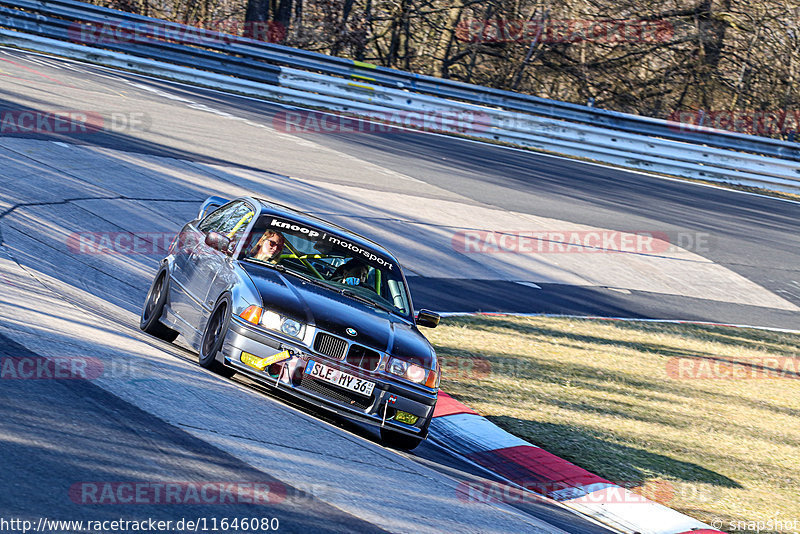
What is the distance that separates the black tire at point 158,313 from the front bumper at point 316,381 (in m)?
1.75

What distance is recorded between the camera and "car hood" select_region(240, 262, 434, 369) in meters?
7.25

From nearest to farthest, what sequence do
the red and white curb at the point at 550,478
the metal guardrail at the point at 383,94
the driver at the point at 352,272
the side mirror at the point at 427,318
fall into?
the red and white curb at the point at 550,478 < the side mirror at the point at 427,318 < the driver at the point at 352,272 < the metal guardrail at the point at 383,94

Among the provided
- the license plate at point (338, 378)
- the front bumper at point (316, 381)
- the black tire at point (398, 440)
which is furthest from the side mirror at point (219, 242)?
the black tire at point (398, 440)

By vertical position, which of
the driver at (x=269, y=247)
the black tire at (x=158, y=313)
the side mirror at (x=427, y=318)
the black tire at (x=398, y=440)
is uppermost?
the driver at (x=269, y=247)

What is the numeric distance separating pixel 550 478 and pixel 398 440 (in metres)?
1.33

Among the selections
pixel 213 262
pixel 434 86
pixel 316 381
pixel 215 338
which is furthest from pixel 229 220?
pixel 434 86

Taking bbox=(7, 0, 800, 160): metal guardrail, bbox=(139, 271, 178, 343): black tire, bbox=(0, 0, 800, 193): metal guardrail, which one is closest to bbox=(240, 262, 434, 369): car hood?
bbox=(139, 271, 178, 343): black tire

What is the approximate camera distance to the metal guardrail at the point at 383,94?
25406 millimetres

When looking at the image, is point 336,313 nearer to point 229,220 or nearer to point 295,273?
point 295,273

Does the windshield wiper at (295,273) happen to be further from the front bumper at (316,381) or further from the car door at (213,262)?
the front bumper at (316,381)

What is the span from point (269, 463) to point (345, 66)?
21.5 metres

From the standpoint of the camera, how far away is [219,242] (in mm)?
8188

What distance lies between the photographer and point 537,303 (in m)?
14.0

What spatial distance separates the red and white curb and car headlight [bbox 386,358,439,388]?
0.92 metres
